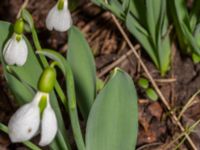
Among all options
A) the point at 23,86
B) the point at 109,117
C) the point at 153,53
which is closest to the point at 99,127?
the point at 109,117

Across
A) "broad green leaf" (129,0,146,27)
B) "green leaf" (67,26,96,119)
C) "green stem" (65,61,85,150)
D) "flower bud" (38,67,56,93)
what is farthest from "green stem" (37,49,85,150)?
"broad green leaf" (129,0,146,27)

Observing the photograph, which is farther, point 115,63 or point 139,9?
point 115,63

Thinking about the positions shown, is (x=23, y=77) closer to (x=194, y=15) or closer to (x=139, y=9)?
(x=139, y=9)

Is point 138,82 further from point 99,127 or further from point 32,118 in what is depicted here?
point 32,118

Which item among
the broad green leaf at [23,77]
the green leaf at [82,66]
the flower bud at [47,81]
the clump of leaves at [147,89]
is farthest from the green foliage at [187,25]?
the flower bud at [47,81]

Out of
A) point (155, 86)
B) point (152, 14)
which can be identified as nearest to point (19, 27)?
point (152, 14)

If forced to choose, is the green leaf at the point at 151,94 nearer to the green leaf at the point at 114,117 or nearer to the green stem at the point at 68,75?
the green leaf at the point at 114,117

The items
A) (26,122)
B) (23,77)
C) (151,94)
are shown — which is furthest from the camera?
(151,94)
